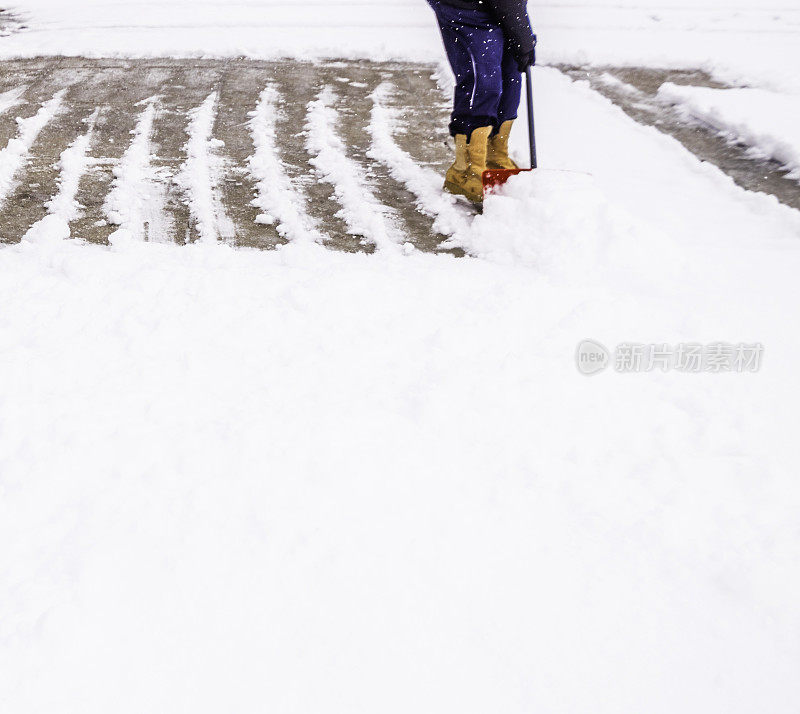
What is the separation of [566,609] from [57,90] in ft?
18.0

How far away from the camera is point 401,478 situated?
71.6 inches

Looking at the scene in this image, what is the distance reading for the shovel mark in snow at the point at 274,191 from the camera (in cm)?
318

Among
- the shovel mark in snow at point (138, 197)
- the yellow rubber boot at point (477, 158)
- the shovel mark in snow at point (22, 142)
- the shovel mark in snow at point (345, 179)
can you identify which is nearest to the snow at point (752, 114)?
the yellow rubber boot at point (477, 158)

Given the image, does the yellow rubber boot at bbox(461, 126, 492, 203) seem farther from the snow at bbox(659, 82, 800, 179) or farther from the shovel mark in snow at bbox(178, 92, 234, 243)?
the snow at bbox(659, 82, 800, 179)

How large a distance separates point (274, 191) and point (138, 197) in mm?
691

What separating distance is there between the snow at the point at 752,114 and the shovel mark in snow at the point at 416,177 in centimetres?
182

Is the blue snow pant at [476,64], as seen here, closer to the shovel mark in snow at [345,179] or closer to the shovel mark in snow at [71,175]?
the shovel mark in snow at [345,179]

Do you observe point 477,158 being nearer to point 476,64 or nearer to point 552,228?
point 476,64

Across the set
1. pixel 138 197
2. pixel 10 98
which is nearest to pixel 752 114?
pixel 138 197

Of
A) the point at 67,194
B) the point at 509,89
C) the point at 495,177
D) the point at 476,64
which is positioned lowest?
the point at 67,194

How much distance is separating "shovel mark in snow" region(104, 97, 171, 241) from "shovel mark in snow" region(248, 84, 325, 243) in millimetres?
486

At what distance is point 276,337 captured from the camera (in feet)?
7.63

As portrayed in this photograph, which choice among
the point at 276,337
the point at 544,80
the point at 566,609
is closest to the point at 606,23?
the point at 544,80

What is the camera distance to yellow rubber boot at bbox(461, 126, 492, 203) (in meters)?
3.35
